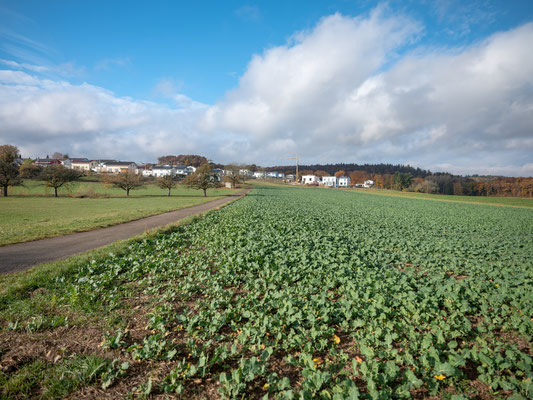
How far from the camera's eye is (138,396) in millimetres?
3811

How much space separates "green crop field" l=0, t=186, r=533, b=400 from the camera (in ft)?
12.8

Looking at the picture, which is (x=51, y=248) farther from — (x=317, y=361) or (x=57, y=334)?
(x=317, y=361)

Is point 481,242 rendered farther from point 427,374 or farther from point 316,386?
point 316,386

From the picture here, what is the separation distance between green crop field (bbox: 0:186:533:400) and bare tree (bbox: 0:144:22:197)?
2450 inches

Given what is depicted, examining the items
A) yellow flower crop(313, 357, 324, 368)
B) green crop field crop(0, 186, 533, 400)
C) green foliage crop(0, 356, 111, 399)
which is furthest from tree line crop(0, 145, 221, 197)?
yellow flower crop(313, 357, 324, 368)

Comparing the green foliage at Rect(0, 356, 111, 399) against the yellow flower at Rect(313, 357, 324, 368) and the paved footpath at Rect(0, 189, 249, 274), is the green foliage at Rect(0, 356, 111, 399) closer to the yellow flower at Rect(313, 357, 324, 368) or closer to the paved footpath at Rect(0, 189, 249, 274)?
the yellow flower at Rect(313, 357, 324, 368)

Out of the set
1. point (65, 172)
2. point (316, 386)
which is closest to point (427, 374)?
point (316, 386)

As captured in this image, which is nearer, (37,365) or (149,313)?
(37,365)

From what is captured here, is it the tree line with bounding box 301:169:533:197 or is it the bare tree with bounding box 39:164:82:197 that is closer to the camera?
the bare tree with bounding box 39:164:82:197

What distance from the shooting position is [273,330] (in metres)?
5.18

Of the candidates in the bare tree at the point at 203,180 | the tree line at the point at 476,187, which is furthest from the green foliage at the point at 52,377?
the tree line at the point at 476,187

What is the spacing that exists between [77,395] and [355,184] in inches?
8294

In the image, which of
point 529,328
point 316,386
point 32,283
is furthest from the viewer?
point 32,283

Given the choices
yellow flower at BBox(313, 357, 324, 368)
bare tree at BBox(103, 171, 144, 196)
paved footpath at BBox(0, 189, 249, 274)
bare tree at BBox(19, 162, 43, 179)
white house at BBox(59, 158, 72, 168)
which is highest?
A: white house at BBox(59, 158, 72, 168)
